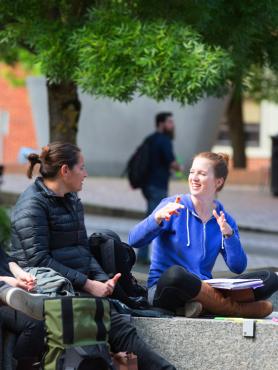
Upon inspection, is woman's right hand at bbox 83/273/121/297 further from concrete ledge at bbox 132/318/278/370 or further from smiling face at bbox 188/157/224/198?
smiling face at bbox 188/157/224/198

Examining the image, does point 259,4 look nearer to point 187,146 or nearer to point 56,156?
point 56,156

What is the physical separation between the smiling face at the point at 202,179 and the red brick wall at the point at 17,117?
39.8 meters

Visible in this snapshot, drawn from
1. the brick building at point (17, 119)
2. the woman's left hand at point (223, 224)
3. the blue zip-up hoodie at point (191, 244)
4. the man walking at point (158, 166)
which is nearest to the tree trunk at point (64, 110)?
the man walking at point (158, 166)

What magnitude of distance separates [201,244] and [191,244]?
0.19 feet

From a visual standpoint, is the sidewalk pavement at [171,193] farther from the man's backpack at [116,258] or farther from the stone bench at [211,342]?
the stone bench at [211,342]

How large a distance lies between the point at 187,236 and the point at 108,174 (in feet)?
78.8

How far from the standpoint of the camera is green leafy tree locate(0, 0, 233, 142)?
877cm

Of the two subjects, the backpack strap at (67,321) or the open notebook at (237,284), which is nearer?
the backpack strap at (67,321)

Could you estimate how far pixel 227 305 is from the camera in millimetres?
6520

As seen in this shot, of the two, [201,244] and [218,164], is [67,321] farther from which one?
[218,164]

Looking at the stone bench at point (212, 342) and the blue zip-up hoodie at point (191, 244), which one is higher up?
the blue zip-up hoodie at point (191, 244)

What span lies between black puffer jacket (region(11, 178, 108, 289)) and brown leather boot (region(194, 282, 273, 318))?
58 cm

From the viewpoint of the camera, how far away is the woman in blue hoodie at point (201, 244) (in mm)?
6488

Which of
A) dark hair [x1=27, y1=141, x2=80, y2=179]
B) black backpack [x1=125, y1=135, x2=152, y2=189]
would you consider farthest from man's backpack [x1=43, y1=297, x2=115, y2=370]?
black backpack [x1=125, y1=135, x2=152, y2=189]
